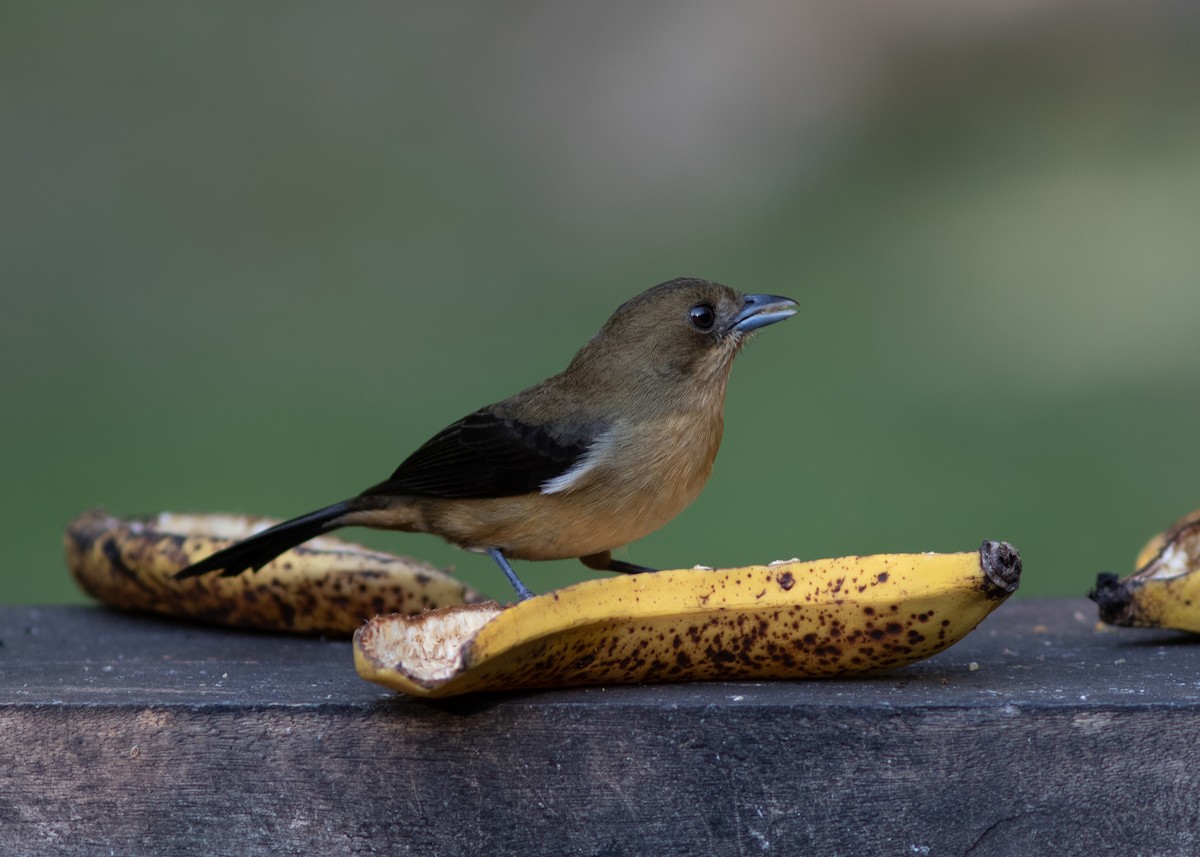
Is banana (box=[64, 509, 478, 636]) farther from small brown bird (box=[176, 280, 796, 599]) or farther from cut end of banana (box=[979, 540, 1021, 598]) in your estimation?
cut end of banana (box=[979, 540, 1021, 598])

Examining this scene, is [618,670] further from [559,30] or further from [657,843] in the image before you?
[559,30]

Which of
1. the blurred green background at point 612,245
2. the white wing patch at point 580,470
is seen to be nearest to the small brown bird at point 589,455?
the white wing patch at point 580,470

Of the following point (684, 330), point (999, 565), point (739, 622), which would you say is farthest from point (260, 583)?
point (999, 565)

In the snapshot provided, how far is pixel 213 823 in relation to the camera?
2.71 meters

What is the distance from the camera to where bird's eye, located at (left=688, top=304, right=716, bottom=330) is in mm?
4027

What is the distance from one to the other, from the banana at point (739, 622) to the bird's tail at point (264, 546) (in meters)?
1.10

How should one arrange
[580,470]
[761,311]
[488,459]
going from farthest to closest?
1. [761,311]
2. [488,459]
3. [580,470]

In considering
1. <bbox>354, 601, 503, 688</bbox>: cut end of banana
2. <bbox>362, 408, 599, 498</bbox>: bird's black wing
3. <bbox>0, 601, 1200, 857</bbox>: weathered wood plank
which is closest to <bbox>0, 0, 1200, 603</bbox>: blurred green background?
<bbox>362, 408, 599, 498</bbox>: bird's black wing

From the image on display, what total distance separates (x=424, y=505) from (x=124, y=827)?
1.40m

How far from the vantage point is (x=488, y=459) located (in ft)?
12.7

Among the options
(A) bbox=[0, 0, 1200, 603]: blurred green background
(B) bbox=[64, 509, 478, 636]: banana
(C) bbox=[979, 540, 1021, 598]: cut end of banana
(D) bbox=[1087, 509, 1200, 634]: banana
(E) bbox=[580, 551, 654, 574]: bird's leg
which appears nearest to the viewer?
(C) bbox=[979, 540, 1021, 598]: cut end of banana

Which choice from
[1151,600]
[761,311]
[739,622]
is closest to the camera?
[739,622]

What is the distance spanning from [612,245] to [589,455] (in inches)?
430

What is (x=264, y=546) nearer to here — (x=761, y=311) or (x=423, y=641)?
(x=423, y=641)
